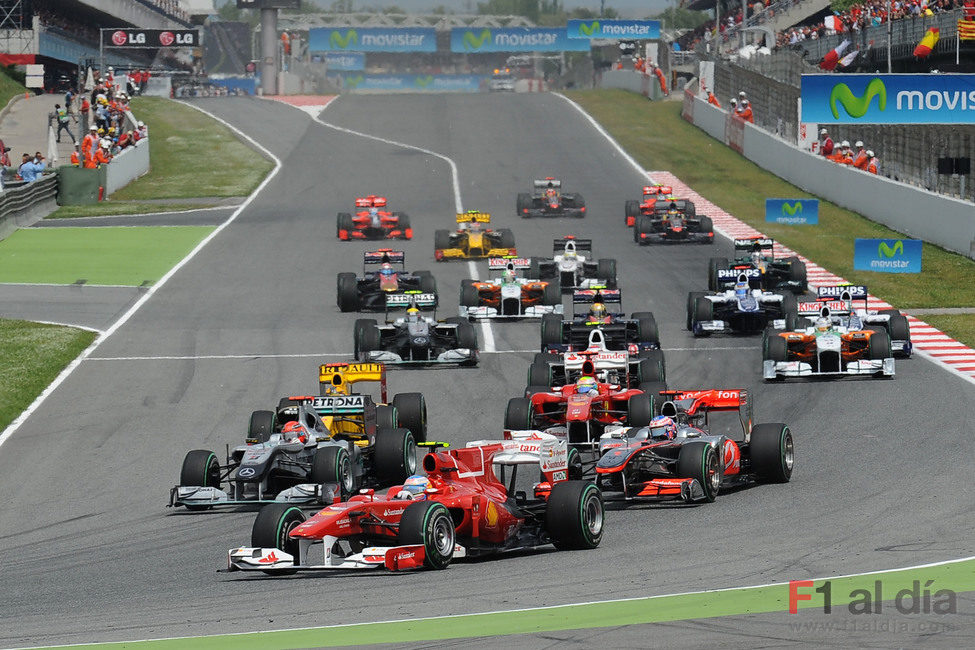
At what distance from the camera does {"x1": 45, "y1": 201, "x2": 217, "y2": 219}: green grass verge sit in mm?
53375

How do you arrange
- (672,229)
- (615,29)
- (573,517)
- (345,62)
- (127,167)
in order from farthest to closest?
(345,62) < (615,29) < (127,167) < (672,229) < (573,517)

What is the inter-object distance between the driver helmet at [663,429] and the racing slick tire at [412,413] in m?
4.11

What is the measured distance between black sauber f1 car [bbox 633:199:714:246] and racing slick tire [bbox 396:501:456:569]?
3205 cm

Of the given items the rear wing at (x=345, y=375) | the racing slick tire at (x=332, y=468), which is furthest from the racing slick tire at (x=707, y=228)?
the racing slick tire at (x=332, y=468)

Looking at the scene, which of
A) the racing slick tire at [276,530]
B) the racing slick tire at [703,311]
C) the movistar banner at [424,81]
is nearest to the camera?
the racing slick tire at [276,530]

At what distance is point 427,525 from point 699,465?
463 centimetres

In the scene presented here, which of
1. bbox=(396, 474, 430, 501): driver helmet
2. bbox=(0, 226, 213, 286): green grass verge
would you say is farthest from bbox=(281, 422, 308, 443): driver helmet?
bbox=(0, 226, 213, 286): green grass verge

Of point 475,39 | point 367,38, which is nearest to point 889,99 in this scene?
point 475,39

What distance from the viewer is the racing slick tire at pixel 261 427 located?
20144mm

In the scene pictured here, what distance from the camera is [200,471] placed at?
18594 mm

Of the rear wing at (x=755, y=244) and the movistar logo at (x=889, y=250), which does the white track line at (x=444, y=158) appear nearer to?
the rear wing at (x=755, y=244)

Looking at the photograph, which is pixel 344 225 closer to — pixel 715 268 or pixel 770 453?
pixel 715 268

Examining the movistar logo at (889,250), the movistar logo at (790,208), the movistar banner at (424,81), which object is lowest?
the movistar logo at (889,250)

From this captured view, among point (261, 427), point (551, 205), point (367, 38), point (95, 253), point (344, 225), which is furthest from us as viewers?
point (367, 38)
